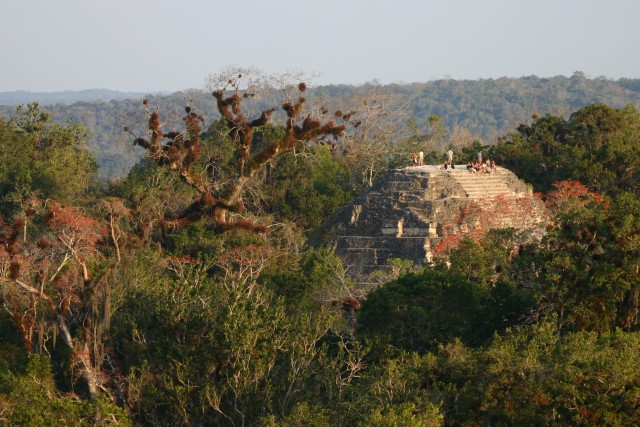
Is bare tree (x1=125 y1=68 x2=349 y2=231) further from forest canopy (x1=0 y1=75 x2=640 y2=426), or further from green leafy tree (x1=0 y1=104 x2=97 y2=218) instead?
green leafy tree (x1=0 y1=104 x2=97 y2=218)

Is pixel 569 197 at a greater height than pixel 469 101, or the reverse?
pixel 569 197

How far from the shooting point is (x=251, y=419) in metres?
17.5

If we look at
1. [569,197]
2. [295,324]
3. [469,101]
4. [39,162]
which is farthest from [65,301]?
[469,101]

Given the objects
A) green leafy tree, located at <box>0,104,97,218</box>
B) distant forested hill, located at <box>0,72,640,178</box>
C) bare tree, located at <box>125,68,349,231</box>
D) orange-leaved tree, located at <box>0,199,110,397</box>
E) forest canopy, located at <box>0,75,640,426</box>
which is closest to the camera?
forest canopy, located at <box>0,75,640,426</box>

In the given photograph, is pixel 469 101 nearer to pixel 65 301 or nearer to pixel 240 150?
pixel 240 150

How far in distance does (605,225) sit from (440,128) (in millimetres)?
34519

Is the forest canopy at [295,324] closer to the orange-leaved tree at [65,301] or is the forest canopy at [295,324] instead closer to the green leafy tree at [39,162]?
the orange-leaved tree at [65,301]

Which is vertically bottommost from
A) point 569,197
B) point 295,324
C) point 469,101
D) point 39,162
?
point 469,101

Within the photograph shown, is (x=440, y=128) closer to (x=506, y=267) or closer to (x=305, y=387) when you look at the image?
(x=506, y=267)

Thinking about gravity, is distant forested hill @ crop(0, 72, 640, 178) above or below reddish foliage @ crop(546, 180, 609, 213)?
below

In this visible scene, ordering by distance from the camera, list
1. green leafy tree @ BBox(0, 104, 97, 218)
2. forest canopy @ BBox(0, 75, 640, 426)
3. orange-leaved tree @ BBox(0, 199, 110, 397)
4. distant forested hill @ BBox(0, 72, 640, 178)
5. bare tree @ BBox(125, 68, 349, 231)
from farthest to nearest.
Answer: distant forested hill @ BBox(0, 72, 640, 178) < green leafy tree @ BBox(0, 104, 97, 218) < bare tree @ BBox(125, 68, 349, 231) < orange-leaved tree @ BBox(0, 199, 110, 397) < forest canopy @ BBox(0, 75, 640, 426)

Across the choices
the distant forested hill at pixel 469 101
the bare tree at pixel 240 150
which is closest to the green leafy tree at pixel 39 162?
the bare tree at pixel 240 150

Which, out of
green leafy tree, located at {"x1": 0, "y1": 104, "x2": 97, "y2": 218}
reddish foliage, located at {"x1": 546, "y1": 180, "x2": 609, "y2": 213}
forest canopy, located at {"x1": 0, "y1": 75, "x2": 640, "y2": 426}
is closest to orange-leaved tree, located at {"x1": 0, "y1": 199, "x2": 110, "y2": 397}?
→ forest canopy, located at {"x1": 0, "y1": 75, "x2": 640, "y2": 426}

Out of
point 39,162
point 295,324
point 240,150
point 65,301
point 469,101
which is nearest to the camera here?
point 295,324
